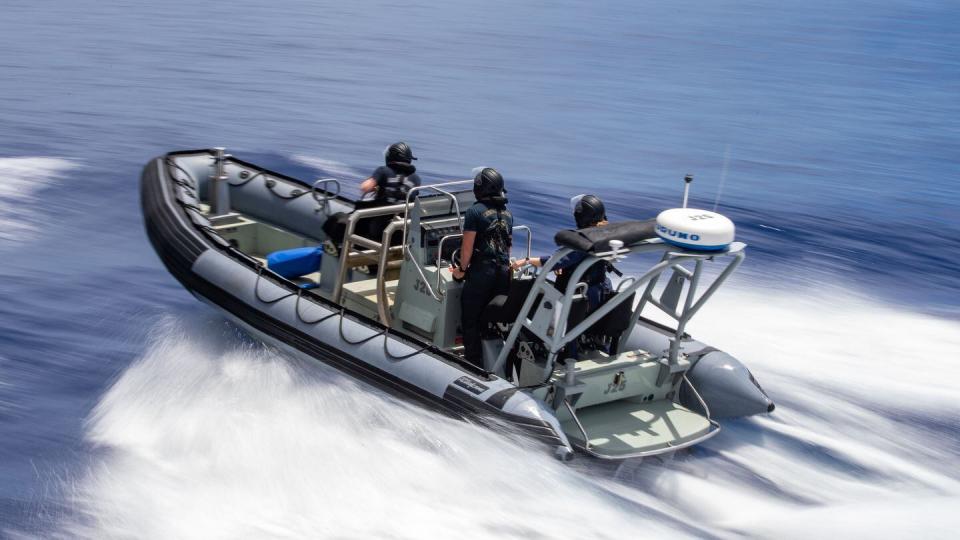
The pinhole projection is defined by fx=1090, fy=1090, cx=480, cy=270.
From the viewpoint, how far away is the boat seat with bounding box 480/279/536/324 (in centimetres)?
664

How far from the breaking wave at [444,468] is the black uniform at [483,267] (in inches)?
23.7

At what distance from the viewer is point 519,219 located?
41.6 ft

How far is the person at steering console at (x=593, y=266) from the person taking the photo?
6363mm

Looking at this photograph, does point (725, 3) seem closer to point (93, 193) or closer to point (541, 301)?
point (93, 193)

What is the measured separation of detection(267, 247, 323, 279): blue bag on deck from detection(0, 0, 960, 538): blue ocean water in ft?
2.13

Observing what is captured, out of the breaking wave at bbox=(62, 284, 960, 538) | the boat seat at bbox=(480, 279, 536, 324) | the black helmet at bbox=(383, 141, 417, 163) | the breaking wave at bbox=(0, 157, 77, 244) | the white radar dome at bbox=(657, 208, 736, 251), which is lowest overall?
the breaking wave at bbox=(0, 157, 77, 244)

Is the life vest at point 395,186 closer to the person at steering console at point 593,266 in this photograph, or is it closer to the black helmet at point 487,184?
the black helmet at point 487,184

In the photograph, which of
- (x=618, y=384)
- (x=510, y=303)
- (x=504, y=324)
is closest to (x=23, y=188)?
(x=504, y=324)

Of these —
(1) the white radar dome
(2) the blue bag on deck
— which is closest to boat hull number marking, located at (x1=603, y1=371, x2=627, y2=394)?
(1) the white radar dome

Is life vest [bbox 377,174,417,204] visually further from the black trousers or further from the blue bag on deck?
the black trousers

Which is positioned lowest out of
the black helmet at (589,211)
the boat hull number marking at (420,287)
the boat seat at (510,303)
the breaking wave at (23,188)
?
the breaking wave at (23,188)

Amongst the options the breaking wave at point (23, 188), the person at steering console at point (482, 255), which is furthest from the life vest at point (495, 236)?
the breaking wave at point (23, 188)

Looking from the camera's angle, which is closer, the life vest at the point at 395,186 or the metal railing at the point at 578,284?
the metal railing at the point at 578,284

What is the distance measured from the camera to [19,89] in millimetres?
18266
